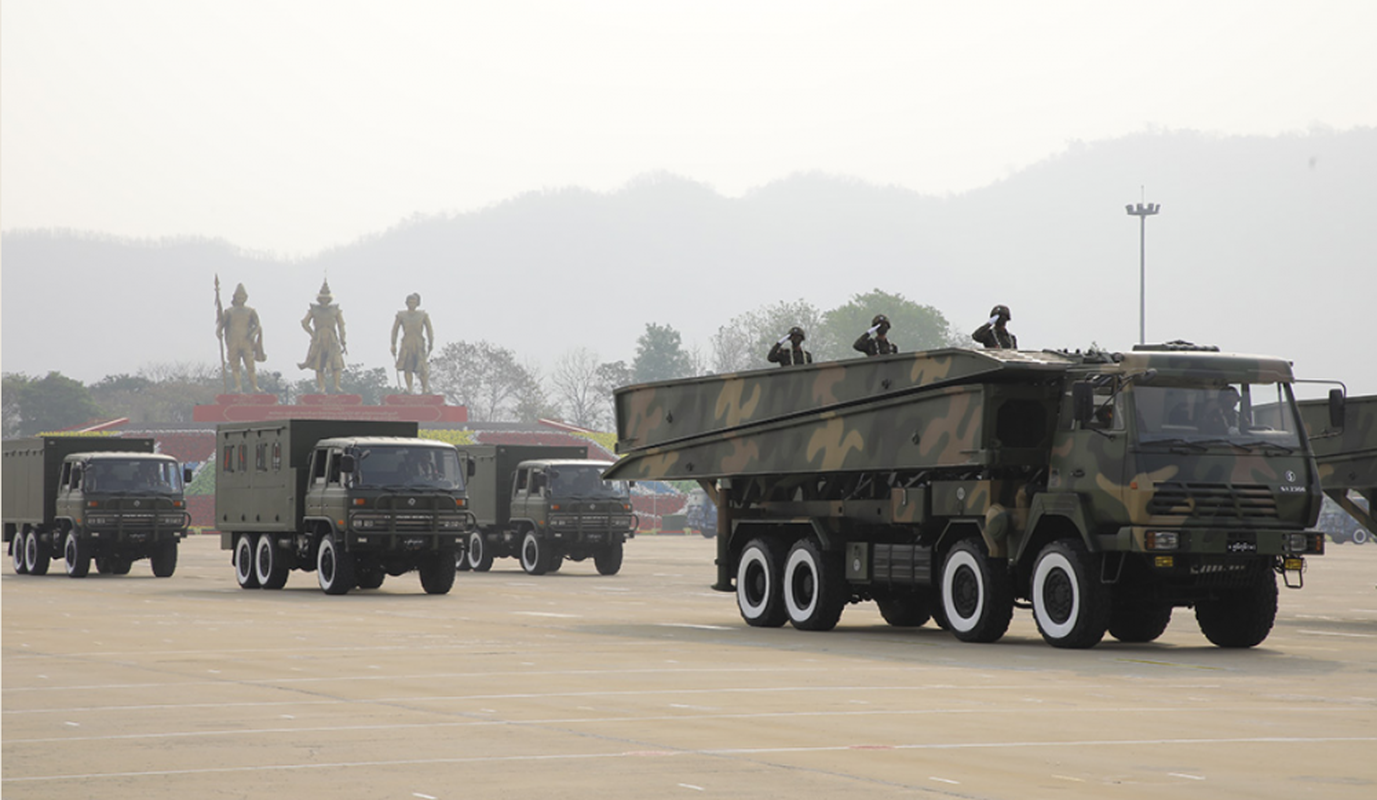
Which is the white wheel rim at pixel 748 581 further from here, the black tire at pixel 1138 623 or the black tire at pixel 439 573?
the black tire at pixel 439 573

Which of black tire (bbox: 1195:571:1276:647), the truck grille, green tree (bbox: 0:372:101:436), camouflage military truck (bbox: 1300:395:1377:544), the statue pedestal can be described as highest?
green tree (bbox: 0:372:101:436)

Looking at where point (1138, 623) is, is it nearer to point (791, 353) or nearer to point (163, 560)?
point (791, 353)

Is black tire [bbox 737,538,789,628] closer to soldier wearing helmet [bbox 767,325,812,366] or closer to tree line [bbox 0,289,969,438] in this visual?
soldier wearing helmet [bbox 767,325,812,366]

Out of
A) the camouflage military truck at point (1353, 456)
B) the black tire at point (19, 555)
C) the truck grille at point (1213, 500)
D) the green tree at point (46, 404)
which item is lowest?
the black tire at point (19, 555)

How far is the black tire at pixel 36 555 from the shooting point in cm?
4125

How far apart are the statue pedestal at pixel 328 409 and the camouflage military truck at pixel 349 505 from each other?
2062 inches

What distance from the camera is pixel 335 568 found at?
102ft

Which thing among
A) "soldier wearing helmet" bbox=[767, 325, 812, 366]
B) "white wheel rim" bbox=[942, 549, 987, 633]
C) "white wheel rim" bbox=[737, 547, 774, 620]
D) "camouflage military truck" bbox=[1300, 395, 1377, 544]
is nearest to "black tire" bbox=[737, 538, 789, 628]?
"white wheel rim" bbox=[737, 547, 774, 620]

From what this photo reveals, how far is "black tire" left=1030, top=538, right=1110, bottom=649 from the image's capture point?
18.7 m

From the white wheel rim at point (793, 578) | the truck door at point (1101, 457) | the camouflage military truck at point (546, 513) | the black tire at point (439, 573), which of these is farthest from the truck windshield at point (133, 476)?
the truck door at point (1101, 457)

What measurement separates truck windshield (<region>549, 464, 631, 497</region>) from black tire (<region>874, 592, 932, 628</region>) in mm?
18504

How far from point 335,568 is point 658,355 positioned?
479 ft

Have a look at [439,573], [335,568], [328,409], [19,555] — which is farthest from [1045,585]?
[328,409]

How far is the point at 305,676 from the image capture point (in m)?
16.3
